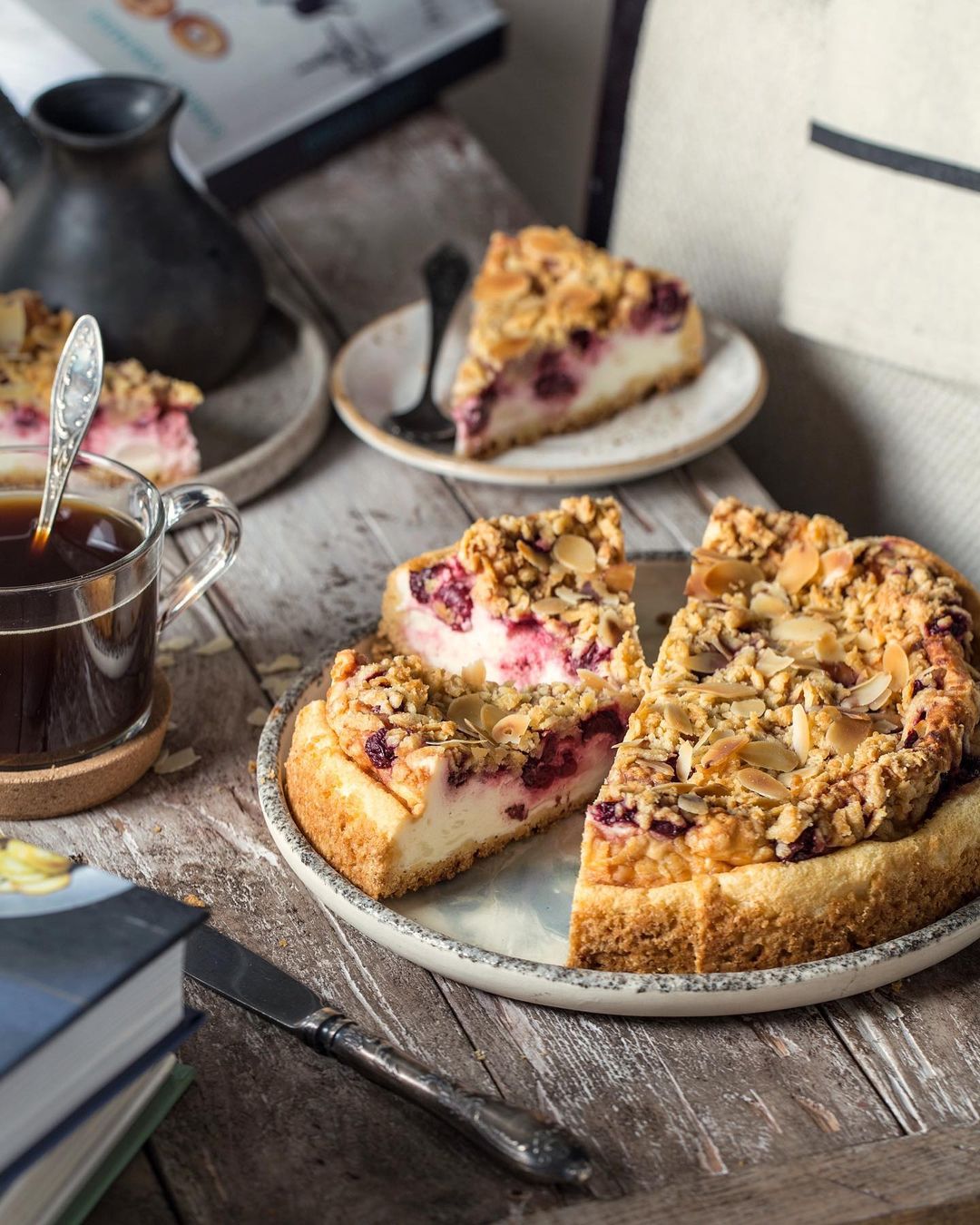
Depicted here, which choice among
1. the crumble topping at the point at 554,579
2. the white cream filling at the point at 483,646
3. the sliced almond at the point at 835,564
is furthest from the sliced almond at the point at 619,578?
the sliced almond at the point at 835,564

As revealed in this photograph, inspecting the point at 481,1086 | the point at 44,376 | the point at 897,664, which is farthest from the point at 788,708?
the point at 44,376

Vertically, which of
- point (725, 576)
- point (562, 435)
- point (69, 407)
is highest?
point (69, 407)

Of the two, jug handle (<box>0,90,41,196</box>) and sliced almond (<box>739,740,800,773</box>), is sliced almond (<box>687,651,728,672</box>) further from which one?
jug handle (<box>0,90,41,196</box>)

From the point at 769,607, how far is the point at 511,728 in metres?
0.34

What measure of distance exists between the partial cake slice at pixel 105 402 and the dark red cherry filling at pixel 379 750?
79 centimetres

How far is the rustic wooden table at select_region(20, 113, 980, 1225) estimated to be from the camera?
1.14m

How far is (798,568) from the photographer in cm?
163

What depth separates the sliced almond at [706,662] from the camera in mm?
1501

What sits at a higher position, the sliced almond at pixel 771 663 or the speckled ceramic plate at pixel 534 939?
the sliced almond at pixel 771 663

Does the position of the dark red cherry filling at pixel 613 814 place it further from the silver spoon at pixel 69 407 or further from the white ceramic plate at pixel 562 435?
the white ceramic plate at pixel 562 435

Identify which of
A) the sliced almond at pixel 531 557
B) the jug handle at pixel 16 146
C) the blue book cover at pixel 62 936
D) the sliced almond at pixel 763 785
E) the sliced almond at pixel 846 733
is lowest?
the sliced almond at pixel 531 557

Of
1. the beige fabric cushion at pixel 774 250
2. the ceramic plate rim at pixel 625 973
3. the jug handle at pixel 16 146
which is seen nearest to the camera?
the ceramic plate rim at pixel 625 973

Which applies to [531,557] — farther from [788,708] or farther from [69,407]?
[69,407]

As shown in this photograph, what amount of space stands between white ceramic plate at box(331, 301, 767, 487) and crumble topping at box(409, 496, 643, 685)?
1.40 ft
